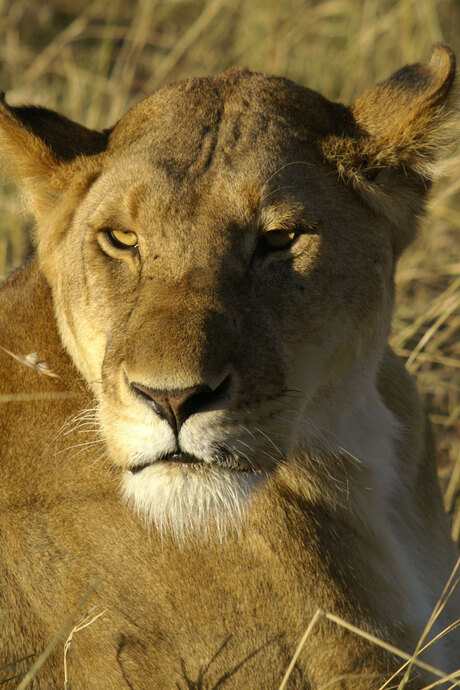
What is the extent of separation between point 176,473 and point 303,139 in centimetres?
95

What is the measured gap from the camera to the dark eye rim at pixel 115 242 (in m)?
2.30

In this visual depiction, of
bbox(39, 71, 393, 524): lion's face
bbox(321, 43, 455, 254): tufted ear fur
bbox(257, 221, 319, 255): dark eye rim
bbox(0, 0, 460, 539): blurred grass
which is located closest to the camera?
bbox(39, 71, 393, 524): lion's face

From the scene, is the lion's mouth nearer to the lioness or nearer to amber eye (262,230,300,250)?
the lioness

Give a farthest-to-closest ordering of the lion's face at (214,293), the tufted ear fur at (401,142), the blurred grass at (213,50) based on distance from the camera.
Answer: the blurred grass at (213,50) → the tufted ear fur at (401,142) → the lion's face at (214,293)

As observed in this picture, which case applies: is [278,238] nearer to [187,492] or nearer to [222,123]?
[222,123]

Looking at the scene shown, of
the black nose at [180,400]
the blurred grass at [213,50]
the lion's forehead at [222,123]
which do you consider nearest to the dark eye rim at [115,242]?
the lion's forehead at [222,123]

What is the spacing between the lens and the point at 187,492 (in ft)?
6.53

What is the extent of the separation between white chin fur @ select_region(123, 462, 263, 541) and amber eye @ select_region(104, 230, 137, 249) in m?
0.58

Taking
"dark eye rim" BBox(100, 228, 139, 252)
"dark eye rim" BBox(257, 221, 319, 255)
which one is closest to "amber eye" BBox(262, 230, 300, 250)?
"dark eye rim" BBox(257, 221, 319, 255)

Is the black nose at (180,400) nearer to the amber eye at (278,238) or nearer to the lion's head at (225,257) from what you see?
the lion's head at (225,257)

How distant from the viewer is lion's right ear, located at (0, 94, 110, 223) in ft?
8.17

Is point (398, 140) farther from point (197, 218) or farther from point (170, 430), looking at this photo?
point (170, 430)

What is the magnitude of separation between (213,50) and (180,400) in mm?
5003

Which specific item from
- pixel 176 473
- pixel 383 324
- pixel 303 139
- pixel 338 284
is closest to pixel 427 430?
pixel 383 324
